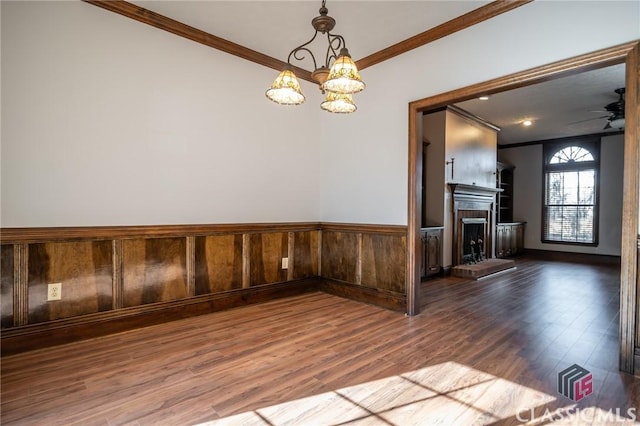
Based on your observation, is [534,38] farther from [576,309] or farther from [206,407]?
[206,407]

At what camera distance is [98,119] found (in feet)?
8.54

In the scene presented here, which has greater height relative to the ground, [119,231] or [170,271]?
[119,231]

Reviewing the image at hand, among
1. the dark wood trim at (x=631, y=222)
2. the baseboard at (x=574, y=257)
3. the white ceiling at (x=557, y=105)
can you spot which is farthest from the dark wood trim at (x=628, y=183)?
the baseboard at (x=574, y=257)

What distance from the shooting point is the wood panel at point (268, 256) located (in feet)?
11.6

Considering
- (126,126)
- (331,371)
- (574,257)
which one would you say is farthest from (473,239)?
(126,126)

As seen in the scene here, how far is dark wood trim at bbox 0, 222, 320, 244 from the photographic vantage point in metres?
2.27

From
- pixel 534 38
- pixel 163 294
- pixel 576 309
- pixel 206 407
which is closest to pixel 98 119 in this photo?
pixel 163 294

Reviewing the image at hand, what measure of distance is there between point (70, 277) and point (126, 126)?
4.33 ft

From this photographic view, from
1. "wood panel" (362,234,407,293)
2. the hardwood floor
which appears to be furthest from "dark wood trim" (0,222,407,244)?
the hardwood floor

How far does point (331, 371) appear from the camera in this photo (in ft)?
6.73

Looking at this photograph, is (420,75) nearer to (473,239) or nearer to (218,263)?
(218,263)

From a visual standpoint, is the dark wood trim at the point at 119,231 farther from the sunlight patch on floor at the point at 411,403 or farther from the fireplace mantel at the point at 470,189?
the fireplace mantel at the point at 470,189

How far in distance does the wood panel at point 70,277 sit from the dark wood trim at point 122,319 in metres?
0.07

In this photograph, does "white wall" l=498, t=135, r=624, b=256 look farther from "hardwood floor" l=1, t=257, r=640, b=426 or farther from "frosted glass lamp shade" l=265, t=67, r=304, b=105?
"frosted glass lamp shade" l=265, t=67, r=304, b=105
